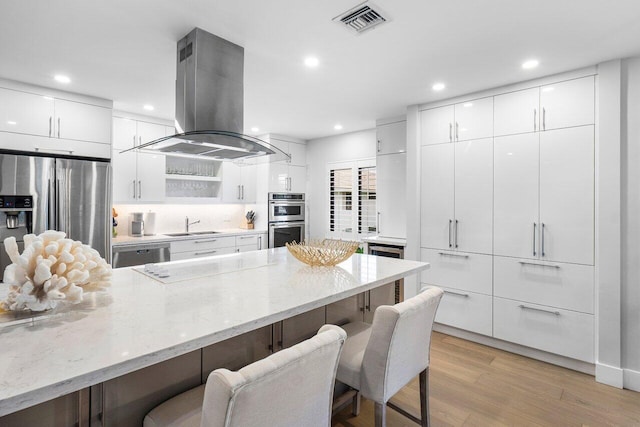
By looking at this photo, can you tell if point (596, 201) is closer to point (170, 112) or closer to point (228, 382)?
point (228, 382)

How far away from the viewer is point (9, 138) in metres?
2.91

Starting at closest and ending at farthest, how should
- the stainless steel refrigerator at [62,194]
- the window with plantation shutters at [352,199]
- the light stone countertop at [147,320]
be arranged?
the light stone countertop at [147,320]
the stainless steel refrigerator at [62,194]
the window with plantation shutters at [352,199]

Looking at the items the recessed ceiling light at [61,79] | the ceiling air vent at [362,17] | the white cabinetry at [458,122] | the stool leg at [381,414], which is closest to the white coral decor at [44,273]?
the stool leg at [381,414]

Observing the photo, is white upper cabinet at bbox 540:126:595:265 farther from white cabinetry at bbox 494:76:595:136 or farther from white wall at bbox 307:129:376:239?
white wall at bbox 307:129:376:239

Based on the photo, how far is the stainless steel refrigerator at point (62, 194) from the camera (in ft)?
9.23

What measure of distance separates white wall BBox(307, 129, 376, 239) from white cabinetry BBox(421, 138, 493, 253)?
136 centimetres

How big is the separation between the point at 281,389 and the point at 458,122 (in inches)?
126

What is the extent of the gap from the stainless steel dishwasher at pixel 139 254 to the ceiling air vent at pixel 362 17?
3160mm

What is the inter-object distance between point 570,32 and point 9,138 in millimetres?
4451

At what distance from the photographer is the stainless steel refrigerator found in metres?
2.81

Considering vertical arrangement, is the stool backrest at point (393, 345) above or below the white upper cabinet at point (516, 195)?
below

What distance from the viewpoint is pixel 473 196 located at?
3246 mm

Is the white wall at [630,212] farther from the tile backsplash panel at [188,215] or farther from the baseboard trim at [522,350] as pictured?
the tile backsplash panel at [188,215]

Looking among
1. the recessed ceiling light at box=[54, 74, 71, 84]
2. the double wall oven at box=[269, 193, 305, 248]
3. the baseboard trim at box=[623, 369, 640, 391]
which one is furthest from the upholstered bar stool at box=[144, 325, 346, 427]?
the double wall oven at box=[269, 193, 305, 248]
